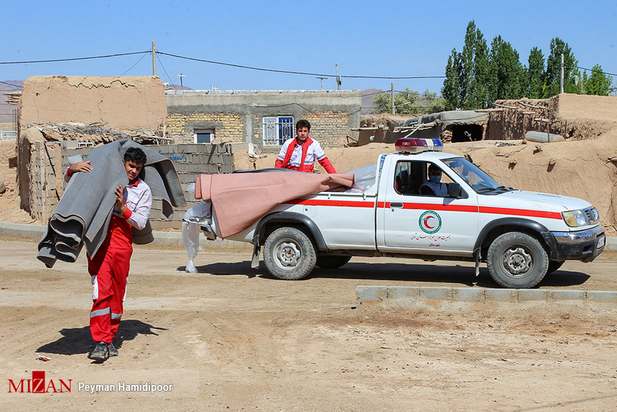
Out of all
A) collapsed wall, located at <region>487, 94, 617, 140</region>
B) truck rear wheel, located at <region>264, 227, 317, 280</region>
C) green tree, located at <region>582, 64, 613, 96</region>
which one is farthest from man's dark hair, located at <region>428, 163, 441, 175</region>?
green tree, located at <region>582, 64, 613, 96</region>

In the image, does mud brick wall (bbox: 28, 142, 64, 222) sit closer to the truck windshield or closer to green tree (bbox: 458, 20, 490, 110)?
the truck windshield

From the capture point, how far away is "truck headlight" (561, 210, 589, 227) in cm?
873

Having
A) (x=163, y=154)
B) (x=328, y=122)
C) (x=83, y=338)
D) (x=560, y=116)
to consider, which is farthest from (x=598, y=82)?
(x=83, y=338)

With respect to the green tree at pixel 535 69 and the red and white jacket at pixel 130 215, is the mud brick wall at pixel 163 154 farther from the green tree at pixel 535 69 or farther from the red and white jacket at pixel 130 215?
the green tree at pixel 535 69

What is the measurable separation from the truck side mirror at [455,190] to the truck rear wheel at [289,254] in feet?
7.20

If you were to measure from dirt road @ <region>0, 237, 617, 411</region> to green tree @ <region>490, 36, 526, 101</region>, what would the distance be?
42.0 metres

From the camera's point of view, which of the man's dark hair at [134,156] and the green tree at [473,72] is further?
the green tree at [473,72]

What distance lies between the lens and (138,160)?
5949mm

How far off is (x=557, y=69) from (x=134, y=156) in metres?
49.7

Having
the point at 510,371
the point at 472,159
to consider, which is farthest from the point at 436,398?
the point at 472,159

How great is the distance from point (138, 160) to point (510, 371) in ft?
12.1

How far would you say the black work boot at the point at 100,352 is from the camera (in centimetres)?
576

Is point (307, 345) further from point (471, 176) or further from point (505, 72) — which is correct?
point (505, 72)

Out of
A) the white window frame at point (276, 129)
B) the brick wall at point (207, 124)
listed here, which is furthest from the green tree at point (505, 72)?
the brick wall at point (207, 124)
